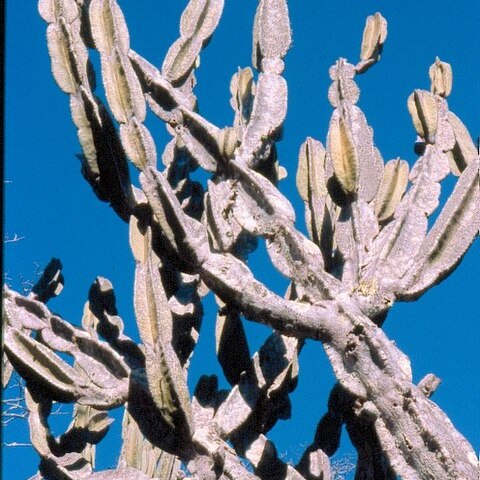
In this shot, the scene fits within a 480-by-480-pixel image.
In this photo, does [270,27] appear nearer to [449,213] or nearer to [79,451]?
[449,213]

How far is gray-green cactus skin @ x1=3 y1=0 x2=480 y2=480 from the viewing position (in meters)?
3.65

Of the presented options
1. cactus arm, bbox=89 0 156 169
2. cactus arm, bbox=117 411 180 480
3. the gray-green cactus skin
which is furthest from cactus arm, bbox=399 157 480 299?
cactus arm, bbox=117 411 180 480

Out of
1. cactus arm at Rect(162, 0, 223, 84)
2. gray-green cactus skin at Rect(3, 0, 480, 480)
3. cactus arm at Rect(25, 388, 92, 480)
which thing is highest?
cactus arm at Rect(162, 0, 223, 84)

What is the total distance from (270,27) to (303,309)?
60.5 inches

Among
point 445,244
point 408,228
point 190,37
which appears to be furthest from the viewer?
point 190,37

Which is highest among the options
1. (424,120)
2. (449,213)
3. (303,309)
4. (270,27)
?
(270,27)

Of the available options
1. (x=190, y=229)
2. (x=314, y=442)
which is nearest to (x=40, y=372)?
(x=190, y=229)

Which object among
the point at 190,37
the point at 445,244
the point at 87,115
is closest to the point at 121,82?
the point at 87,115

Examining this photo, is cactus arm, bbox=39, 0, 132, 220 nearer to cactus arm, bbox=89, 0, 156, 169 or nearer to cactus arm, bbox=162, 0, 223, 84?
cactus arm, bbox=89, 0, 156, 169

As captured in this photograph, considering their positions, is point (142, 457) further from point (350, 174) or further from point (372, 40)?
point (372, 40)

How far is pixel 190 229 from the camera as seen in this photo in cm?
380

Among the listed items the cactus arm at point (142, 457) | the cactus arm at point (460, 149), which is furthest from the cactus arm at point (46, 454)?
the cactus arm at point (460, 149)

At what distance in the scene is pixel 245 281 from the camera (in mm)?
3707

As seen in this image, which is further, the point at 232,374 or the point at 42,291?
the point at 42,291
